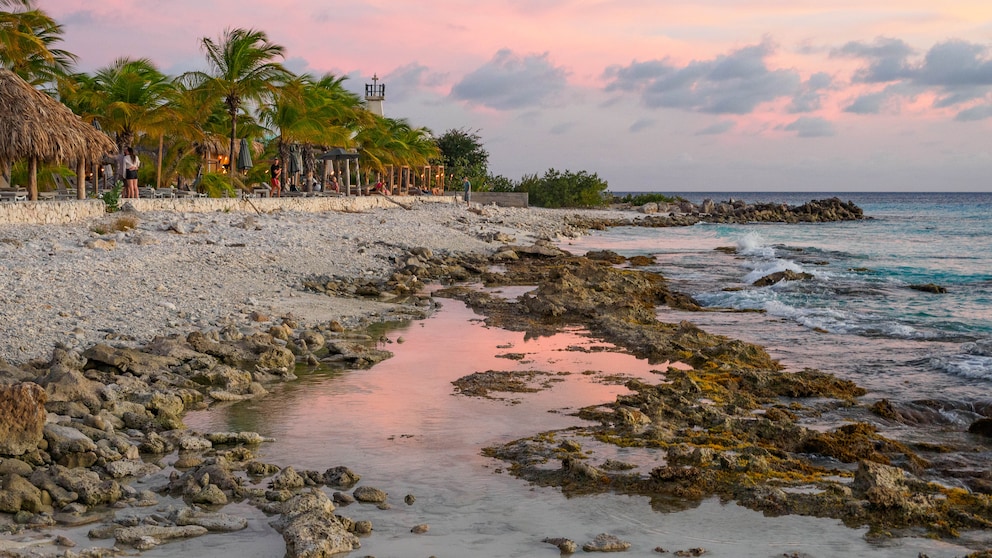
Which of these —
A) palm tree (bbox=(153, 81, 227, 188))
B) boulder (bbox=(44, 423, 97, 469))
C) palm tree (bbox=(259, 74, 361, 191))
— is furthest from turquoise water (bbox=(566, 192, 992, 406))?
palm tree (bbox=(153, 81, 227, 188))

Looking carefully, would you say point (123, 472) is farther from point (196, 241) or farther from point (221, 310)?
point (196, 241)

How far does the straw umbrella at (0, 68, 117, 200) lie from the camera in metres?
19.5

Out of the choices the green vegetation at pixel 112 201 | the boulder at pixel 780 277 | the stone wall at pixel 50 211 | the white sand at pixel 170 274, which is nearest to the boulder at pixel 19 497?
the white sand at pixel 170 274

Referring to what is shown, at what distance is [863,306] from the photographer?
1777cm

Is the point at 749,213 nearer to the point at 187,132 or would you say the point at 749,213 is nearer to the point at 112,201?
the point at 187,132

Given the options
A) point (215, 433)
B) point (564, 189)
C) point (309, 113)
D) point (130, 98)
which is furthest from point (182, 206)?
point (564, 189)

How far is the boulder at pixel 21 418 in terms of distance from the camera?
6.55 meters

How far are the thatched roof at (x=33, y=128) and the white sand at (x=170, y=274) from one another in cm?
214

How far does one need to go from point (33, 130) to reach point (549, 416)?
641 inches

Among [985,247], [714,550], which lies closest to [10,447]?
[714,550]

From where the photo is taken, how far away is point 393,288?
57.3 feet

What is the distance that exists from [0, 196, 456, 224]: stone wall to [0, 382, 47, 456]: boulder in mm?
12039

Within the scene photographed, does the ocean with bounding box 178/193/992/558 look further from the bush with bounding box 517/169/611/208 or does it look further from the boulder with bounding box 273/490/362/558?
the bush with bounding box 517/169/611/208

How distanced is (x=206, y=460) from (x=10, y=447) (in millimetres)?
1396
